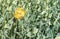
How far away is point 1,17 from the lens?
312 cm

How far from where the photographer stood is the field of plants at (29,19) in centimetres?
303

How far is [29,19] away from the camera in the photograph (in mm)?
3088

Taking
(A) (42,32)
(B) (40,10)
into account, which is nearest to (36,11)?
(B) (40,10)

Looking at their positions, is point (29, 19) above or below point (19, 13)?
below

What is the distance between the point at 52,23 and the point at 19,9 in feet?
1.53

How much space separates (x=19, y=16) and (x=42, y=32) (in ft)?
1.16

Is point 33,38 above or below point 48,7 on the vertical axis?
below

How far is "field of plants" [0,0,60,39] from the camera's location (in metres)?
3.03

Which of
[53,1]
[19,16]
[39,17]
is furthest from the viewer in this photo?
[53,1]

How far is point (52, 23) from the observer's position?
3.21 m

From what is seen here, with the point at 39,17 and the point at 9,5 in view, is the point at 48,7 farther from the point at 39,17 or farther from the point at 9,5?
the point at 9,5

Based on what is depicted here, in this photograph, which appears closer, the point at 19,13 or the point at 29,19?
the point at 19,13

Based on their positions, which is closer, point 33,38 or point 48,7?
point 33,38

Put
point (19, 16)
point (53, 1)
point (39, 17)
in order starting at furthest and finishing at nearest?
point (53, 1)
point (39, 17)
point (19, 16)
